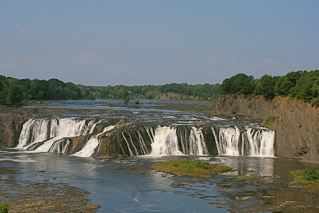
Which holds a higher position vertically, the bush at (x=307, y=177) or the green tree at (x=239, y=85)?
the green tree at (x=239, y=85)

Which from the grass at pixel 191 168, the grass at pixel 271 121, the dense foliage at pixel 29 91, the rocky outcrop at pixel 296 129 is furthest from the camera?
the dense foliage at pixel 29 91

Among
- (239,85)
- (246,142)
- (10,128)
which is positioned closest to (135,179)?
(246,142)

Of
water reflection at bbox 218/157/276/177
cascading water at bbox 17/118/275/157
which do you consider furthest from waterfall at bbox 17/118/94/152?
water reflection at bbox 218/157/276/177

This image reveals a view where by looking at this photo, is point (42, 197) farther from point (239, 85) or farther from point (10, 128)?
point (239, 85)

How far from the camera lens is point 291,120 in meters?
48.7

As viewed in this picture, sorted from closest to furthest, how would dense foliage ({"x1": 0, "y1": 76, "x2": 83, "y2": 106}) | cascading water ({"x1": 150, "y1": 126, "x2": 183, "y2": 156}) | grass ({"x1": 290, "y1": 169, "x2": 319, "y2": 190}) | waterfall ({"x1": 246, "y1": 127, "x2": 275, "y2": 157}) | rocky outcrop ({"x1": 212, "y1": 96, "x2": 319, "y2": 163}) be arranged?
grass ({"x1": 290, "y1": 169, "x2": 319, "y2": 190}), rocky outcrop ({"x1": 212, "y1": 96, "x2": 319, "y2": 163}), cascading water ({"x1": 150, "y1": 126, "x2": 183, "y2": 156}), waterfall ({"x1": 246, "y1": 127, "x2": 275, "y2": 157}), dense foliage ({"x1": 0, "y1": 76, "x2": 83, "y2": 106})

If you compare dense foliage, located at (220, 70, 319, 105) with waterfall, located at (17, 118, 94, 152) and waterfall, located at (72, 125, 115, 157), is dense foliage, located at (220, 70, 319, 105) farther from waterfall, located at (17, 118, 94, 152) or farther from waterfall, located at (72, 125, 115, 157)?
waterfall, located at (17, 118, 94, 152)

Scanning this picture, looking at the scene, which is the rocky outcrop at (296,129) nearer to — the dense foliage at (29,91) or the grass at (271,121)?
the grass at (271,121)

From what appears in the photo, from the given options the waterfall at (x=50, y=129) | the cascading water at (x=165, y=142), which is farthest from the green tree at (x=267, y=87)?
the waterfall at (x=50, y=129)

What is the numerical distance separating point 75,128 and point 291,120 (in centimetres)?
2178

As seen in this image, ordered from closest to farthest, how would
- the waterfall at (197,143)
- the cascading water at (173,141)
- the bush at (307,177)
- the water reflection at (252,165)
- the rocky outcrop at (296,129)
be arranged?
the bush at (307,177) < the water reflection at (252,165) < the rocky outcrop at (296,129) < the cascading water at (173,141) < the waterfall at (197,143)

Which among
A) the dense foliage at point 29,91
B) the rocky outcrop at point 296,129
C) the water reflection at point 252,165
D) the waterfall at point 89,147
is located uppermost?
the dense foliage at point 29,91

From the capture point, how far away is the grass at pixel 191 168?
38156mm

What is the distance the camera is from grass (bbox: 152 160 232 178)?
38156 millimetres
